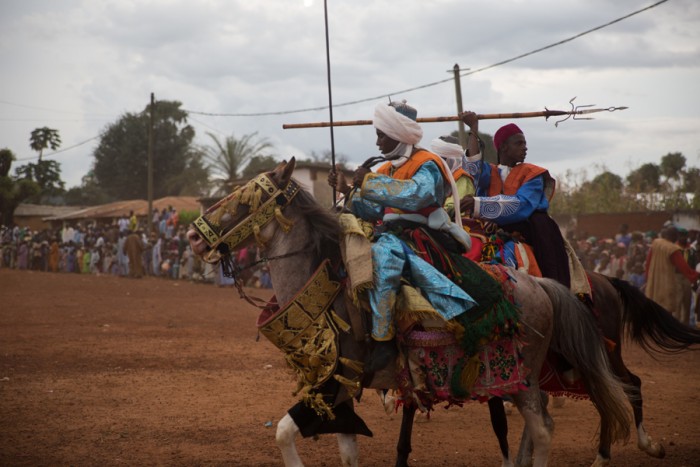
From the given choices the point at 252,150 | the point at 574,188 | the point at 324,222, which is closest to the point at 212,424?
the point at 324,222

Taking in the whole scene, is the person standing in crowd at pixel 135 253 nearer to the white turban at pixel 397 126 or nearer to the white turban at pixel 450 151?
the white turban at pixel 450 151

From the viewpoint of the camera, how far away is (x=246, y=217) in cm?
540

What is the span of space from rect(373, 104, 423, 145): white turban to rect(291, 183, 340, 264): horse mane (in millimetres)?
762

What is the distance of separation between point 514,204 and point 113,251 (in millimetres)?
33572

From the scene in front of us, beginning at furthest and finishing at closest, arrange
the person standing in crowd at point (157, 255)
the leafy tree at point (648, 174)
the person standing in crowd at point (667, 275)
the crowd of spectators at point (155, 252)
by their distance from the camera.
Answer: the leafy tree at point (648, 174) < the person standing in crowd at point (157, 255) < the crowd of spectators at point (155, 252) < the person standing in crowd at point (667, 275)

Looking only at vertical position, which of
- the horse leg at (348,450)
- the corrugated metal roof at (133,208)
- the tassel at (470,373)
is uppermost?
the corrugated metal roof at (133,208)

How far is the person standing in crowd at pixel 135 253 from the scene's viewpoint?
33812 millimetres

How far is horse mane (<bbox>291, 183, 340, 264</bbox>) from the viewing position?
541 centimetres

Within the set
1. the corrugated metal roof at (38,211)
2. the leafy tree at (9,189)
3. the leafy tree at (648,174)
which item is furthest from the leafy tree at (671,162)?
the corrugated metal roof at (38,211)

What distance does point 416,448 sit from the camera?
24.2 ft

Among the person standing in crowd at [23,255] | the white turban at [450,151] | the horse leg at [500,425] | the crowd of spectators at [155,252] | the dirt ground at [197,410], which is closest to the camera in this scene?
the horse leg at [500,425]

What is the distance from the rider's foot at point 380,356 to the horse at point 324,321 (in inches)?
3.1

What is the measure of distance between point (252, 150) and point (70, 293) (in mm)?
24634

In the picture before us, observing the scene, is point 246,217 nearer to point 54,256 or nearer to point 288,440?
point 288,440
